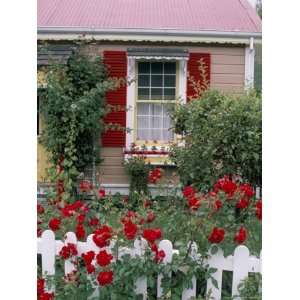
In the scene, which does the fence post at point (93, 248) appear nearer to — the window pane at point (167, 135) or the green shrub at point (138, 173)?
the green shrub at point (138, 173)

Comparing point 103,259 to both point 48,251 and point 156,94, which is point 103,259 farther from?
point 156,94

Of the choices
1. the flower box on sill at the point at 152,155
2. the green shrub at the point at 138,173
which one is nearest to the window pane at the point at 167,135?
the flower box on sill at the point at 152,155

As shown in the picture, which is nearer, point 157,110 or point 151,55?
point 151,55

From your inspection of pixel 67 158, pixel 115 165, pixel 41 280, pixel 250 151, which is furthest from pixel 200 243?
pixel 115 165

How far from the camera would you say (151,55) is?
26.1 feet

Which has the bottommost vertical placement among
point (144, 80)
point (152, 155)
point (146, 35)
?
point (152, 155)

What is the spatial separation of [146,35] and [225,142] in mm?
3716

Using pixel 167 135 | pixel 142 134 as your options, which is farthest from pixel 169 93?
pixel 142 134

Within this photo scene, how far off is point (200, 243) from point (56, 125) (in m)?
5.30

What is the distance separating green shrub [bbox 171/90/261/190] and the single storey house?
2.55 metres

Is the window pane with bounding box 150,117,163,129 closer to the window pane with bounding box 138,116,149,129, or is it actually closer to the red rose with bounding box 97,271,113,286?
the window pane with bounding box 138,116,149,129

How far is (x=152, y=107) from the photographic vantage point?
27.9 ft
